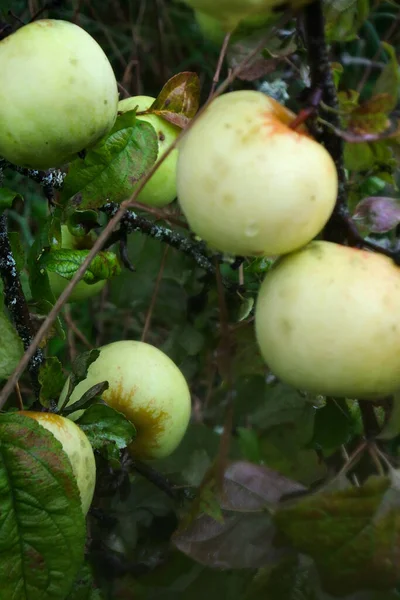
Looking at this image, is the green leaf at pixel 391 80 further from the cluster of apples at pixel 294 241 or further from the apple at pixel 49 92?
the apple at pixel 49 92

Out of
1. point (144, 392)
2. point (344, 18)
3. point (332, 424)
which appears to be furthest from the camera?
point (144, 392)

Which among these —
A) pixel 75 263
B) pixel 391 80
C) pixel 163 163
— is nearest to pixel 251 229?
pixel 391 80

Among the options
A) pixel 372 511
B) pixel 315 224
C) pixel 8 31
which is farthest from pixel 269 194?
pixel 8 31

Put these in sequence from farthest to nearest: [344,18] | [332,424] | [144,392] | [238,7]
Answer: [144,392]
[332,424]
[344,18]
[238,7]

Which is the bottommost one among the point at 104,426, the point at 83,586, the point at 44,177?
the point at 83,586

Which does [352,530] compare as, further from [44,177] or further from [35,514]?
[44,177]
